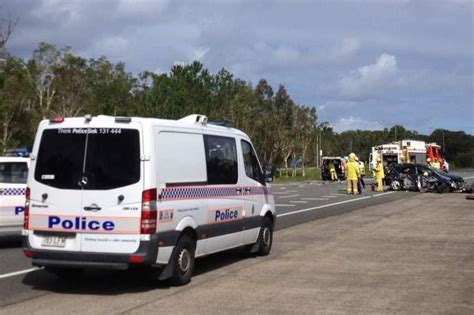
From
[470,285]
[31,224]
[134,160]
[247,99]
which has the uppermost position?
[247,99]

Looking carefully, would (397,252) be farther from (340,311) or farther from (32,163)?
(32,163)

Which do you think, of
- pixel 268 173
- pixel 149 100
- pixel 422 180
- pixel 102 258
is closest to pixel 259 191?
pixel 268 173

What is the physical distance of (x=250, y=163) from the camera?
37.9 ft

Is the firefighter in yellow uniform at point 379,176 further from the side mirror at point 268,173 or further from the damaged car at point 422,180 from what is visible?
the side mirror at point 268,173

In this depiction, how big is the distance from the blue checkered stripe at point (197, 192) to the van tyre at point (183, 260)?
57cm

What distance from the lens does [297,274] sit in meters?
10.1

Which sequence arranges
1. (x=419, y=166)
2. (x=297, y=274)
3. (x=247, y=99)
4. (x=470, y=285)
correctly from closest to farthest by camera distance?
(x=470, y=285) < (x=297, y=274) < (x=419, y=166) < (x=247, y=99)

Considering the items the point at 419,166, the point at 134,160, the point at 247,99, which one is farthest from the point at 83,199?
the point at 247,99

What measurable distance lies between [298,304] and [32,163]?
3.83m

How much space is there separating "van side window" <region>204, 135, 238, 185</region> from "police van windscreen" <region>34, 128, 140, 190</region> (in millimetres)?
1650

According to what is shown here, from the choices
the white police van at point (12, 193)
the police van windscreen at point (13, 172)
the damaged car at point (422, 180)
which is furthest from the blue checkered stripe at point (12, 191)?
the damaged car at point (422, 180)

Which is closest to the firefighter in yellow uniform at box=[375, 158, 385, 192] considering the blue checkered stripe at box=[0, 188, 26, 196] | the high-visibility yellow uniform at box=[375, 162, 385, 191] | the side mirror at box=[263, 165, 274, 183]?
the high-visibility yellow uniform at box=[375, 162, 385, 191]

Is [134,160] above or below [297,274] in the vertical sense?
above

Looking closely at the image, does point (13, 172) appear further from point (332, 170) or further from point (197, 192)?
point (332, 170)
